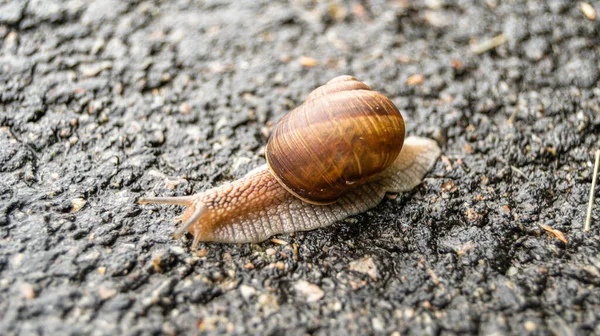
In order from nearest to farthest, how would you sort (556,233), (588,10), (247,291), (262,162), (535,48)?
1. (247,291)
2. (556,233)
3. (262,162)
4. (535,48)
5. (588,10)

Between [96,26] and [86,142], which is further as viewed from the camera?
[96,26]

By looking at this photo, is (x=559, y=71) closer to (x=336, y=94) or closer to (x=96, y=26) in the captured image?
(x=336, y=94)

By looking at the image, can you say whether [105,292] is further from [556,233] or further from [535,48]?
[535,48]

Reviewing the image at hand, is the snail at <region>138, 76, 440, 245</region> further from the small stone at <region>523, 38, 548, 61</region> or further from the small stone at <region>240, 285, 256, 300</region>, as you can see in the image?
the small stone at <region>523, 38, 548, 61</region>

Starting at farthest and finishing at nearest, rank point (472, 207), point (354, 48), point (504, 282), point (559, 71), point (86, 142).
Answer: point (354, 48), point (559, 71), point (86, 142), point (472, 207), point (504, 282)

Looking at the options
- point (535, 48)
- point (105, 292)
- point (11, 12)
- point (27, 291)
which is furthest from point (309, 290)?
point (11, 12)

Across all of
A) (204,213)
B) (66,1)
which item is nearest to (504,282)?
(204,213)

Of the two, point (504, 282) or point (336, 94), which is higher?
point (336, 94)
